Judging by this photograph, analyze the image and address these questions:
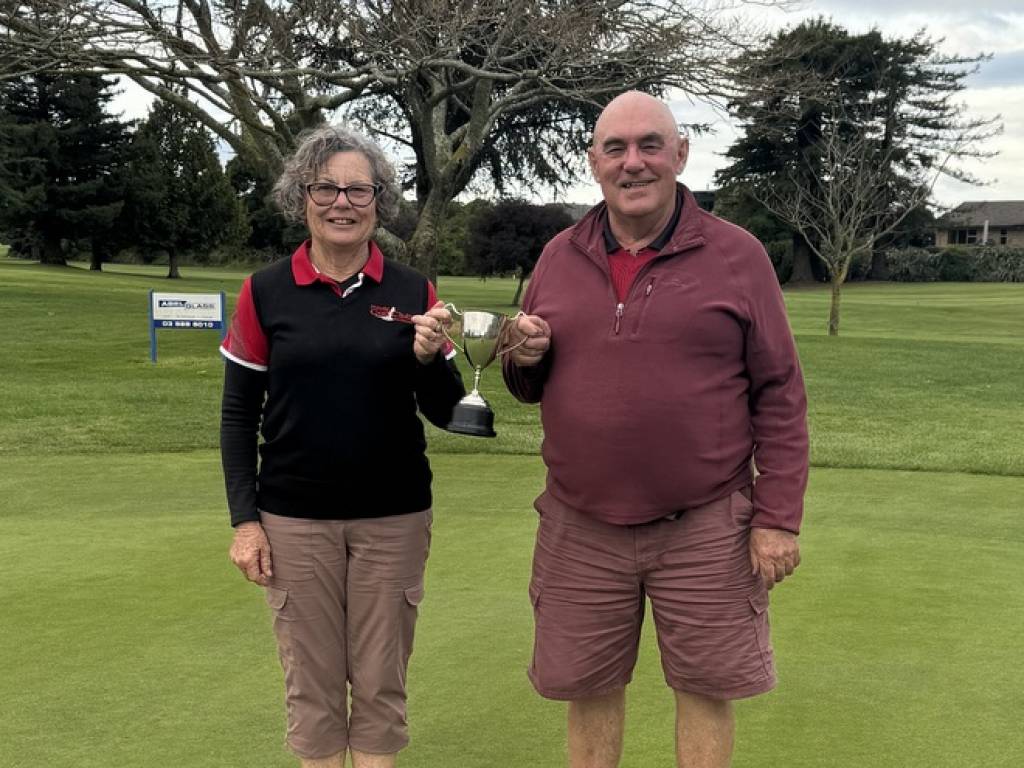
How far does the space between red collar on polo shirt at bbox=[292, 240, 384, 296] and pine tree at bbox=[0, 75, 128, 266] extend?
3924 cm

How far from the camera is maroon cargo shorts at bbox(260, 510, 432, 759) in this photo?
2828 mm

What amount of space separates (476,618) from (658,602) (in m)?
1.62

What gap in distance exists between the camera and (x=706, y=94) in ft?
46.0

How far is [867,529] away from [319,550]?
13.3 feet

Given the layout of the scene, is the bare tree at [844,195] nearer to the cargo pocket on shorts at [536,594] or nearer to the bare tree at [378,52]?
the bare tree at [378,52]

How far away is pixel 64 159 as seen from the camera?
43000 mm

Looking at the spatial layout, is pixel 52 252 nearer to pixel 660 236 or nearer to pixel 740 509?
pixel 660 236

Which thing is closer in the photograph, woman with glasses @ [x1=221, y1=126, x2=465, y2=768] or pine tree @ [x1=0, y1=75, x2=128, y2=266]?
woman with glasses @ [x1=221, y1=126, x2=465, y2=768]

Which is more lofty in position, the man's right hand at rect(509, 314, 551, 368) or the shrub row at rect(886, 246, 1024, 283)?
the shrub row at rect(886, 246, 1024, 283)

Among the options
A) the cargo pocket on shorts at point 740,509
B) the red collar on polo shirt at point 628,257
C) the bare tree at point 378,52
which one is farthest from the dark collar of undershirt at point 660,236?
the bare tree at point 378,52

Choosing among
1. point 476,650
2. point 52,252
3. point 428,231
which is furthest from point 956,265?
point 476,650

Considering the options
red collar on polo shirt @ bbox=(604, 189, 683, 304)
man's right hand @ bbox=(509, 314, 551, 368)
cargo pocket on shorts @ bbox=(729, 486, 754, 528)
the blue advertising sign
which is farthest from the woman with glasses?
the blue advertising sign

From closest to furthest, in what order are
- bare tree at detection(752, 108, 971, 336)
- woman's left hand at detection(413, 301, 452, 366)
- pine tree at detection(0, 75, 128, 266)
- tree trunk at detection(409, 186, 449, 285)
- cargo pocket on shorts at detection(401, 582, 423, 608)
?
1. woman's left hand at detection(413, 301, 452, 366)
2. cargo pocket on shorts at detection(401, 582, 423, 608)
3. tree trunk at detection(409, 186, 449, 285)
4. bare tree at detection(752, 108, 971, 336)
5. pine tree at detection(0, 75, 128, 266)

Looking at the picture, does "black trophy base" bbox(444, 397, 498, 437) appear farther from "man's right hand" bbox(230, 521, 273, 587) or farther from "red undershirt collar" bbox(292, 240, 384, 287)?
"man's right hand" bbox(230, 521, 273, 587)
